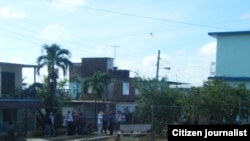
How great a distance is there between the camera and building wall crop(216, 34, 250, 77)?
42500 millimetres

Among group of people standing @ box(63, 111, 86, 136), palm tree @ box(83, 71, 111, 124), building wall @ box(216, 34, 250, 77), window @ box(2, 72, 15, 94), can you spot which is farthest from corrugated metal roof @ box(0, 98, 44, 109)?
palm tree @ box(83, 71, 111, 124)

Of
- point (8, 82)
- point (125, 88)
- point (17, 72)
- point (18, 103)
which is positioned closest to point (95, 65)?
point (125, 88)

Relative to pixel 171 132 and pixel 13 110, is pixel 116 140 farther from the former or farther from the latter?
pixel 171 132

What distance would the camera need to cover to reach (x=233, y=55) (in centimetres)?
4316

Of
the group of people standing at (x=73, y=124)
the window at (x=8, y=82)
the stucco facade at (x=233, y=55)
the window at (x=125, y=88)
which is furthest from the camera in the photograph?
the window at (x=125, y=88)

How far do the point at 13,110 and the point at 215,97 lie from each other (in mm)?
12724

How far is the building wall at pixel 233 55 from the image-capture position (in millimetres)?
42500

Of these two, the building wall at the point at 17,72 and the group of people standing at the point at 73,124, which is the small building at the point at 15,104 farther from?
the group of people standing at the point at 73,124

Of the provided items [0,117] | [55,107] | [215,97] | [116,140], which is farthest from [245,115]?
[0,117]

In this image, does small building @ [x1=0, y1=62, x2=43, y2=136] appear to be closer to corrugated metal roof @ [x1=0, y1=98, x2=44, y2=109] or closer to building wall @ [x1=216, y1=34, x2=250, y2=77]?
corrugated metal roof @ [x1=0, y1=98, x2=44, y2=109]

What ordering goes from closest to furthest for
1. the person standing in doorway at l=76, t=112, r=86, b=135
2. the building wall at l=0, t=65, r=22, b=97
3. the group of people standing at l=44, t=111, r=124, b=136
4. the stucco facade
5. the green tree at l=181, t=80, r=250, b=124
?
the green tree at l=181, t=80, r=250, b=124
the group of people standing at l=44, t=111, r=124, b=136
the person standing in doorway at l=76, t=112, r=86, b=135
the building wall at l=0, t=65, r=22, b=97
the stucco facade

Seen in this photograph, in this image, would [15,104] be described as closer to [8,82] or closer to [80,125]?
[80,125]

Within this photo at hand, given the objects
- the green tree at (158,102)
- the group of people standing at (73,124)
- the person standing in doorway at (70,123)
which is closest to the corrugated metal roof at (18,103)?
the group of people standing at (73,124)

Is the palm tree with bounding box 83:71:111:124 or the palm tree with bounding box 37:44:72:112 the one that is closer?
the palm tree with bounding box 37:44:72:112
